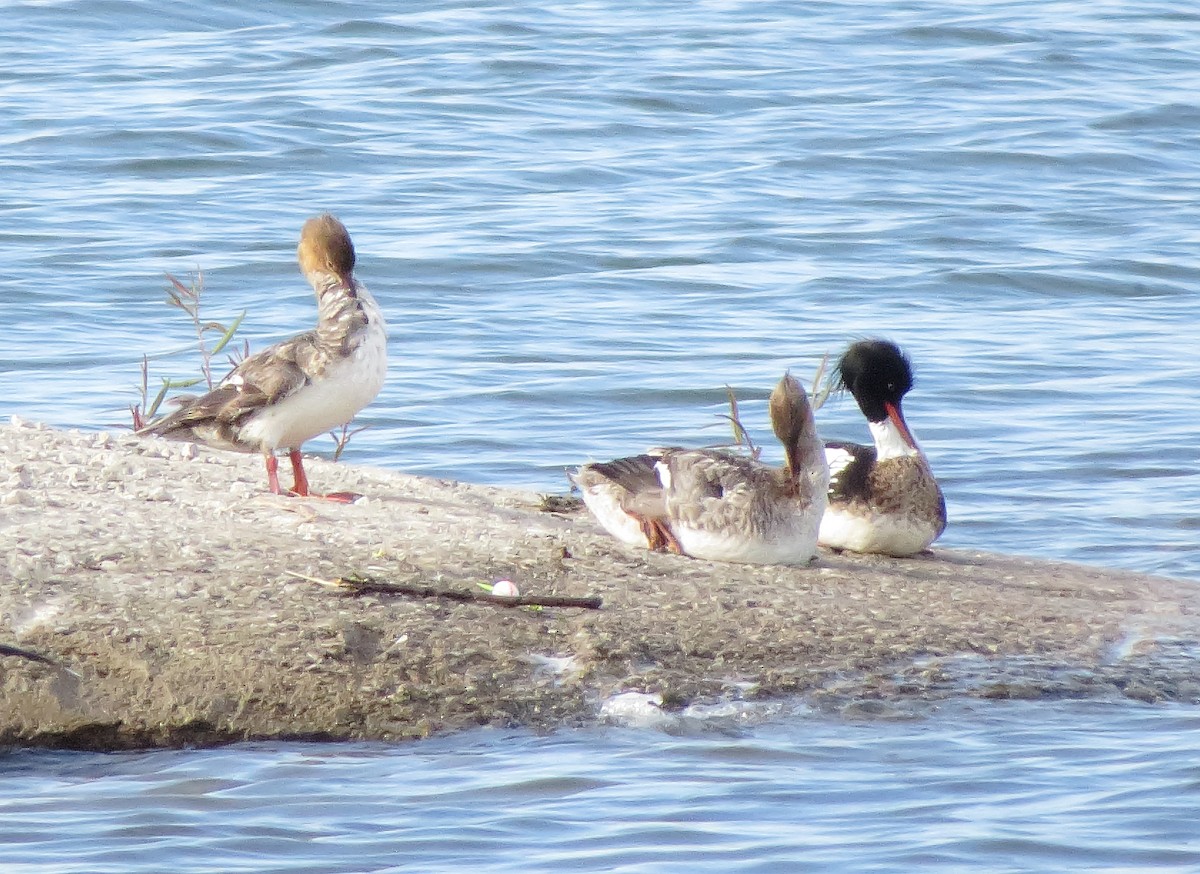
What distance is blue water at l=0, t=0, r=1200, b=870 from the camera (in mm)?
5363

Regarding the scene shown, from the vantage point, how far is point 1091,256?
14164mm

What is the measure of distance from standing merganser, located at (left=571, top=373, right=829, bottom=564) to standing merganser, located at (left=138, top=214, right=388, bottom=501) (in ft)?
3.06

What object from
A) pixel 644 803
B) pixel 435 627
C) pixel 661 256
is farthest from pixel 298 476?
pixel 661 256

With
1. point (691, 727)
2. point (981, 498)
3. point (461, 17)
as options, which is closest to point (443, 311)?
point (981, 498)

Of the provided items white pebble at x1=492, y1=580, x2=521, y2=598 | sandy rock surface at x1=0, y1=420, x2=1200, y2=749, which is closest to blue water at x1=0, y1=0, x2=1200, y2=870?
sandy rock surface at x1=0, y1=420, x2=1200, y2=749

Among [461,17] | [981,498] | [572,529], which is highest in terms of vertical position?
[461,17]

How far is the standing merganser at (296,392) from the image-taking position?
23.0 ft

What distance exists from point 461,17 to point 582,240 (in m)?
9.01

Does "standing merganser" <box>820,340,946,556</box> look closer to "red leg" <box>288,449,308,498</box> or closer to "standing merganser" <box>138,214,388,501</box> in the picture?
"standing merganser" <box>138,214,388,501</box>

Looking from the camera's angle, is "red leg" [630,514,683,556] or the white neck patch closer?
"red leg" [630,514,683,556]

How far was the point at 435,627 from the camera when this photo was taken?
5879 mm

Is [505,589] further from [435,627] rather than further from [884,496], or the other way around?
[884,496]

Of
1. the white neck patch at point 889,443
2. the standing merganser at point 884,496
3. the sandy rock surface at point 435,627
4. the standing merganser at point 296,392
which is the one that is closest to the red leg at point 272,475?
the standing merganser at point 296,392

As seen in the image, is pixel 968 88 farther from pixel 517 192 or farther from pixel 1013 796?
pixel 1013 796
